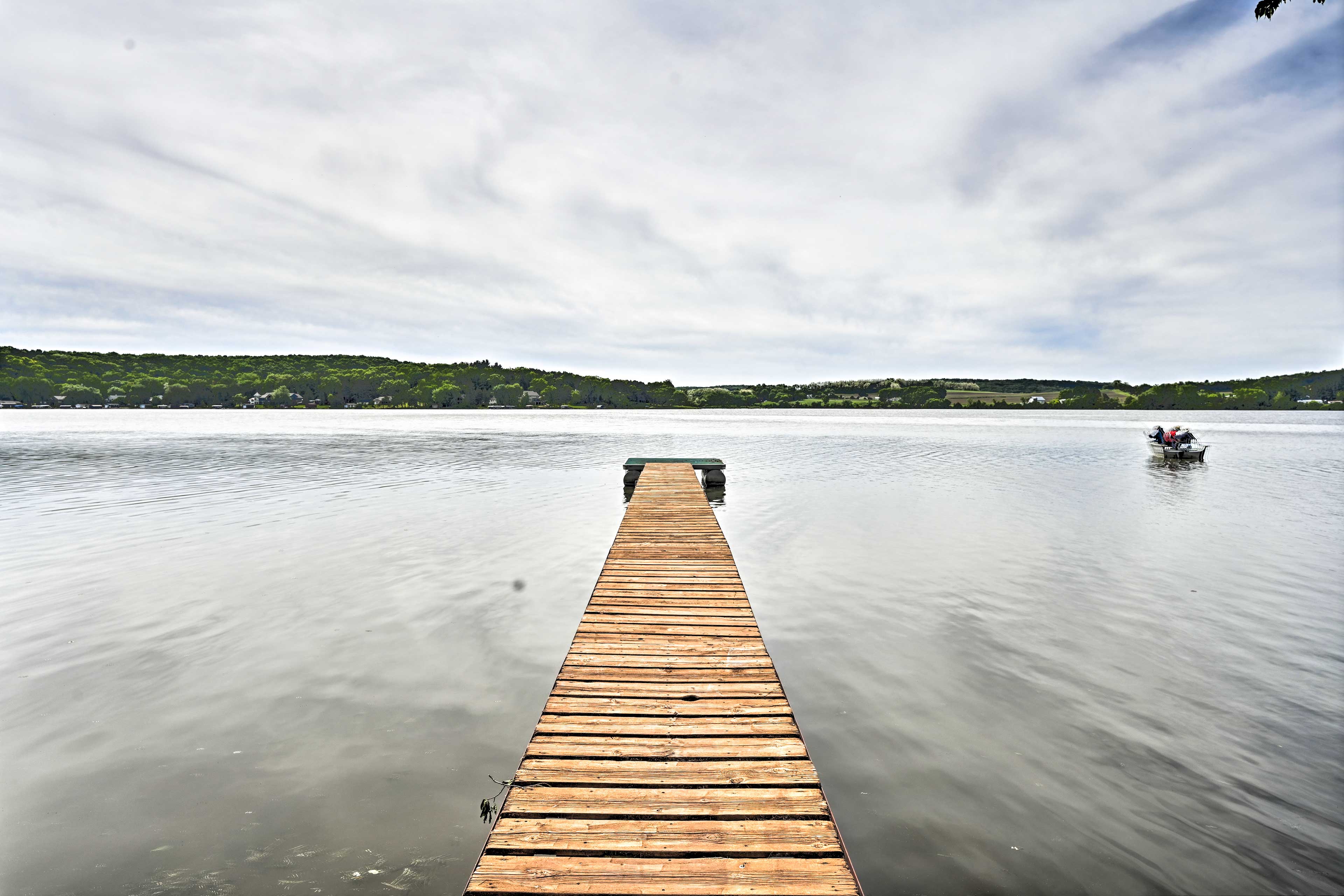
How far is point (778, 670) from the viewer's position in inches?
357

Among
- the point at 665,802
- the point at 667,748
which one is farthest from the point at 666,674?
the point at 665,802

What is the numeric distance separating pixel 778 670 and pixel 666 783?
4664 mm

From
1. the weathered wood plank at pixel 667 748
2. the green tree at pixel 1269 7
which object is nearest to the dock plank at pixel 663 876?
the weathered wood plank at pixel 667 748

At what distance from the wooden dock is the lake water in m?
1.15

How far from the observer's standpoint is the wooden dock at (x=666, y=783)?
3.82m

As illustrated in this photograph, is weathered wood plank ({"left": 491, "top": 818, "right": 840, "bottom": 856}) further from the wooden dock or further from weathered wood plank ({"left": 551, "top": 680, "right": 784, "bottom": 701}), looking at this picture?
weathered wood plank ({"left": 551, "top": 680, "right": 784, "bottom": 701})

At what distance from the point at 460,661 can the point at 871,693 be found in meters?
6.04

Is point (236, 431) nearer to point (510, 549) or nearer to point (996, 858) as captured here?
point (510, 549)

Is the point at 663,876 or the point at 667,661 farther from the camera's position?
the point at 667,661

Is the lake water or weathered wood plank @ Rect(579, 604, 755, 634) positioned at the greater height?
weathered wood plank @ Rect(579, 604, 755, 634)

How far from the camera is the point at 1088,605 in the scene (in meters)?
12.0

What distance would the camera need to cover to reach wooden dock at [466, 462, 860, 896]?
150 inches

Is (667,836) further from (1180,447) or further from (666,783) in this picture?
(1180,447)

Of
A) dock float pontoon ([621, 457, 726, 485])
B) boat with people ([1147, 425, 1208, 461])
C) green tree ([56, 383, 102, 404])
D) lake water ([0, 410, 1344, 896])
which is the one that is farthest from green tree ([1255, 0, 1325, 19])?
green tree ([56, 383, 102, 404])
